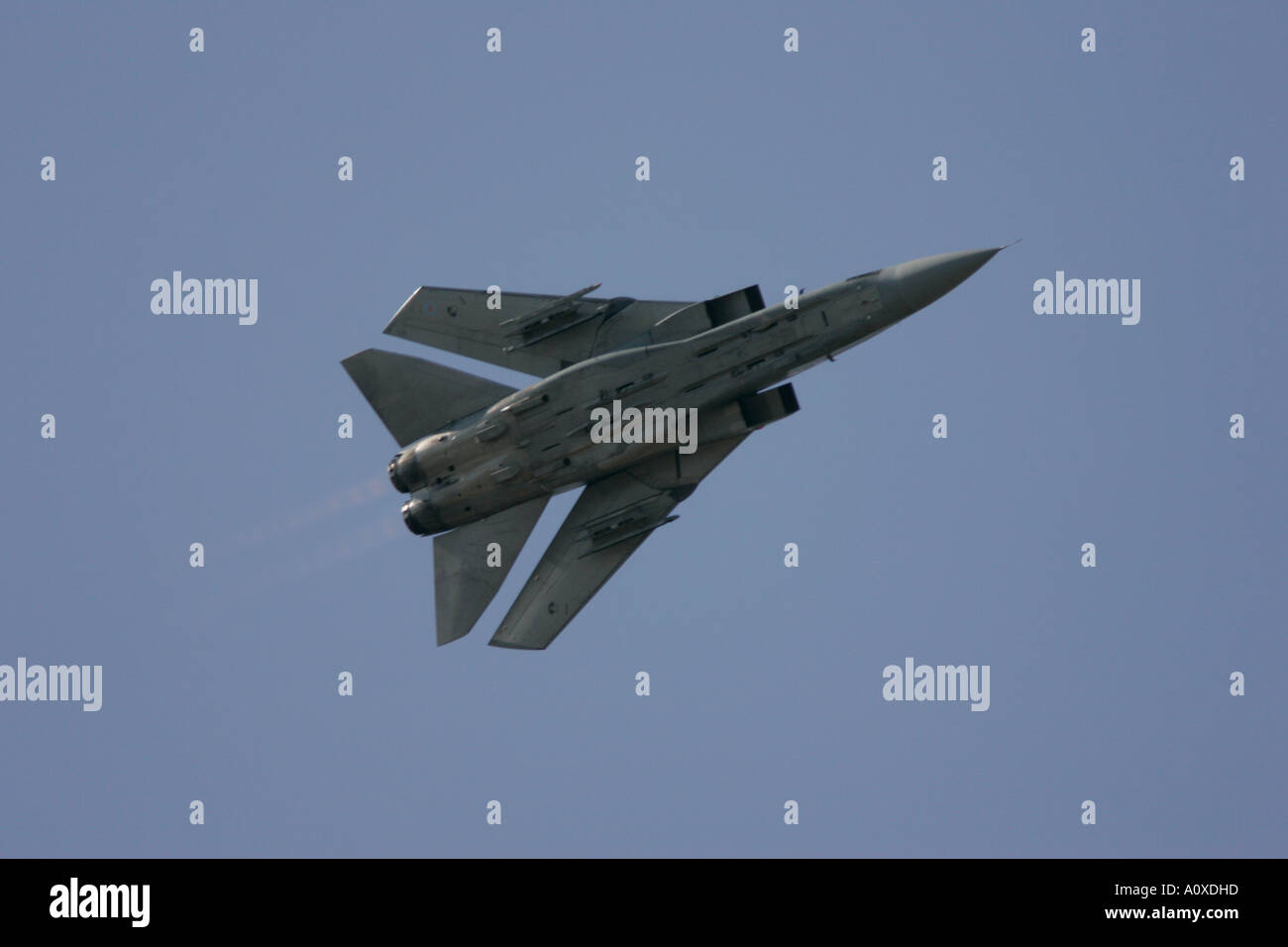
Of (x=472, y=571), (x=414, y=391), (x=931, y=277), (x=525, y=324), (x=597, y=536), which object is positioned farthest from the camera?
(x=414, y=391)

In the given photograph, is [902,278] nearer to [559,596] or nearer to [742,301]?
[742,301]

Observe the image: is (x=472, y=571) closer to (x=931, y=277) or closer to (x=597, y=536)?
(x=597, y=536)

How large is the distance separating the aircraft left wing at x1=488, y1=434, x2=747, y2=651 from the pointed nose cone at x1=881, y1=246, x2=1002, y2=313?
4.06m

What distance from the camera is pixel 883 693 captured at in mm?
40938

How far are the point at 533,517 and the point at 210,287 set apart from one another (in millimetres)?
8605

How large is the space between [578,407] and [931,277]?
7086mm

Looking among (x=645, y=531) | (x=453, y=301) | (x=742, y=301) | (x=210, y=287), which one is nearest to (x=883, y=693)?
(x=645, y=531)

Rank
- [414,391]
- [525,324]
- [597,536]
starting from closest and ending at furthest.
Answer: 1. [597,536]
2. [525,324]
3. [414,391]

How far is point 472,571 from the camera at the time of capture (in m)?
39.2

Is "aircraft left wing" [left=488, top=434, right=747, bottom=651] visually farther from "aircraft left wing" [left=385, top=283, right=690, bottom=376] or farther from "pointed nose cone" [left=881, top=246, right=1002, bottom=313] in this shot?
"pointed nose cone" [left=881, top=246, right=1002, bottom=313]

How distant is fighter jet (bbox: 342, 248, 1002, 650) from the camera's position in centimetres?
3766

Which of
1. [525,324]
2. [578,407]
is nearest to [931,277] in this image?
[578,407]

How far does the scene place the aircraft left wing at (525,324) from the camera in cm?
3922

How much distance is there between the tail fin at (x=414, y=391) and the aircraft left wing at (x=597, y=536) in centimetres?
295
